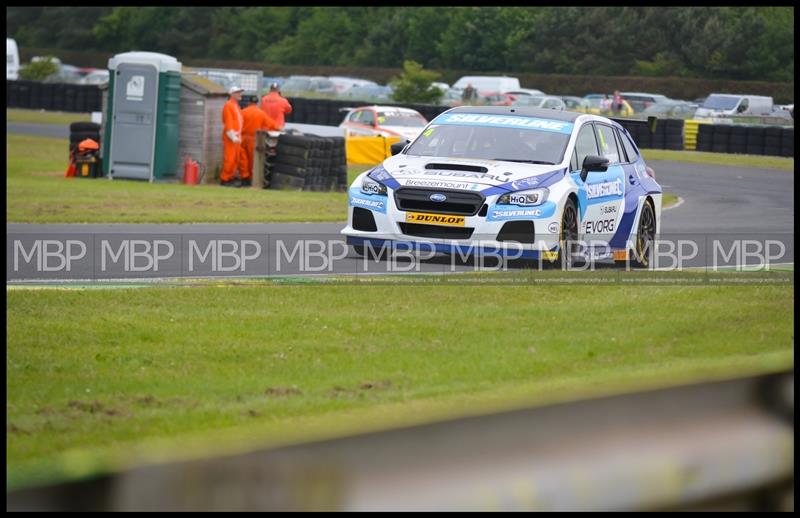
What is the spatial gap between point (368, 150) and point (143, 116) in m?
9.92

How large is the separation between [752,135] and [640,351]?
107ft

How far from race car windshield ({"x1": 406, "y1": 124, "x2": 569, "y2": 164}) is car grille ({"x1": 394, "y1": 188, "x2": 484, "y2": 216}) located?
0.99 m

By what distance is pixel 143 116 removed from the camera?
24469mm

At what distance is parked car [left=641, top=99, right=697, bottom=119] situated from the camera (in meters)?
51.3

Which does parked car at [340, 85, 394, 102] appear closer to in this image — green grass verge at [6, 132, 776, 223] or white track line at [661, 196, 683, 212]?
green grass verge at [6, 132, 776, 223]

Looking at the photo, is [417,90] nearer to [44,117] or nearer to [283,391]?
[44,117]

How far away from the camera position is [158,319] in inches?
371

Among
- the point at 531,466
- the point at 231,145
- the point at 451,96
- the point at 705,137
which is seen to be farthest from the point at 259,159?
the point at 451,96

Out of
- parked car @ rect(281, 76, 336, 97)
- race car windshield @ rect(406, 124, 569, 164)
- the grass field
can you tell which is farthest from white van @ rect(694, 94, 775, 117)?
race car windshield @ rect(406, 124, 569, 164)

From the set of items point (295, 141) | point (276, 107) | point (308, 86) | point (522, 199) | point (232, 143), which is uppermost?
point (308, 86)

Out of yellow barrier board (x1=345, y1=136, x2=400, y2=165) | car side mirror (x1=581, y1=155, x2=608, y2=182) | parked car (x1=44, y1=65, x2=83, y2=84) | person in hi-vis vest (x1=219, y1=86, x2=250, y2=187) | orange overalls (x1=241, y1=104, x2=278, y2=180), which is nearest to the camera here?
car side mirror (x1=581, y1=155, x2=608, y2=182)

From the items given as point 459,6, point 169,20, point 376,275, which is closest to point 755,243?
point 376,275

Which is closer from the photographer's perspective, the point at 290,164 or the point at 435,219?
the point at 435,219

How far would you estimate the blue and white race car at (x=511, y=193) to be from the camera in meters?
12.5
